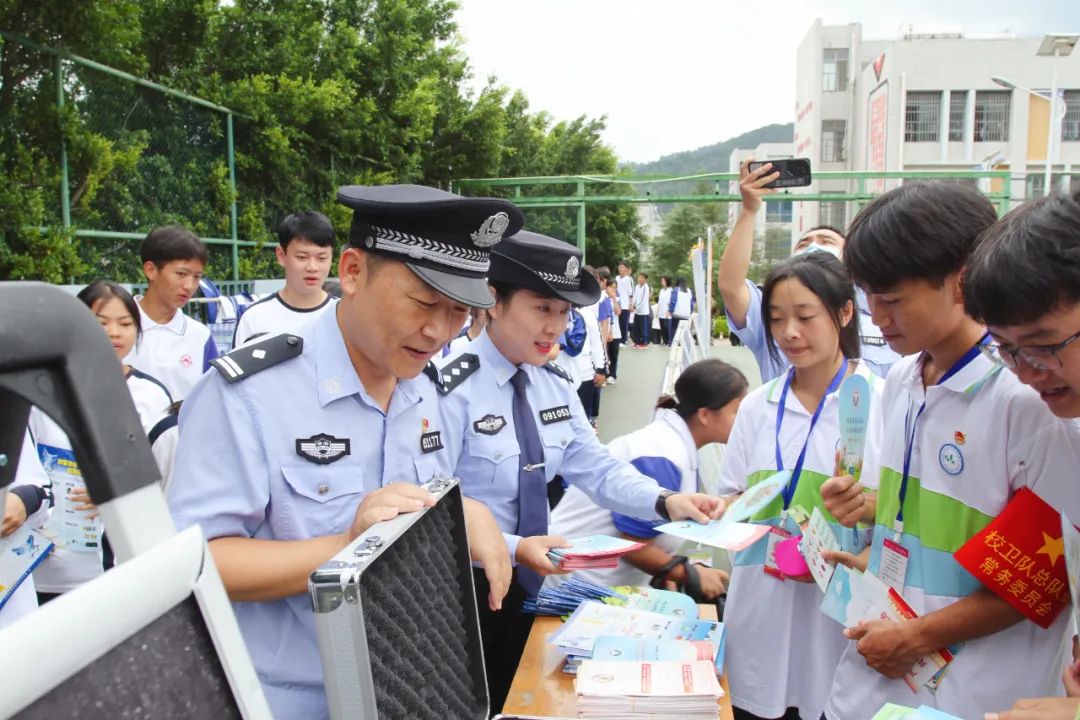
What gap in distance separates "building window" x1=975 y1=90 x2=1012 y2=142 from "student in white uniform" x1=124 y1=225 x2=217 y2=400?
1772 inches

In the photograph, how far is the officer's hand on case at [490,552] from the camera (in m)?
1.69

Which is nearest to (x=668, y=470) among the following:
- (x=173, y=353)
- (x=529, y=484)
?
(x=529, y=484)

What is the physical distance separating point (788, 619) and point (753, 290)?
6.35 feet

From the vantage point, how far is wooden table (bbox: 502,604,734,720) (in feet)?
6.08

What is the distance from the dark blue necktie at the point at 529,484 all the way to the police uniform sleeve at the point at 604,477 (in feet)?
0.68

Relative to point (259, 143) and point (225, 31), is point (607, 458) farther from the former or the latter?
point (225, 31)

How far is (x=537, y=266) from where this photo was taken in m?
2.55

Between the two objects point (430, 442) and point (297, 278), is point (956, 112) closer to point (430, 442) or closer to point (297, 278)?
point (297, 278)

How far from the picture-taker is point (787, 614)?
2254 mm

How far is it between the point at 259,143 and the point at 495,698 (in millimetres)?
9019

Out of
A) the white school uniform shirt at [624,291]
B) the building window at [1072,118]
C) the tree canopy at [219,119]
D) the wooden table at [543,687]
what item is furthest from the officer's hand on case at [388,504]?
the building window at [1072,118]

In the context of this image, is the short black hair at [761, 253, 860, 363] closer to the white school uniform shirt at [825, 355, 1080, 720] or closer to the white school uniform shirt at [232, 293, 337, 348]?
the white school uniform shirt at [825, 355, 1080, 720]

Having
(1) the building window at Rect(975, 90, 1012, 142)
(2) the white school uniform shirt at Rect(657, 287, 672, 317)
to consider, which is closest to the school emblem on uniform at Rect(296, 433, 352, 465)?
(2) the white school uniform shirt at Rect(657, 287, 672, 317)

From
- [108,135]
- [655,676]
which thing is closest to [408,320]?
[655,676]
